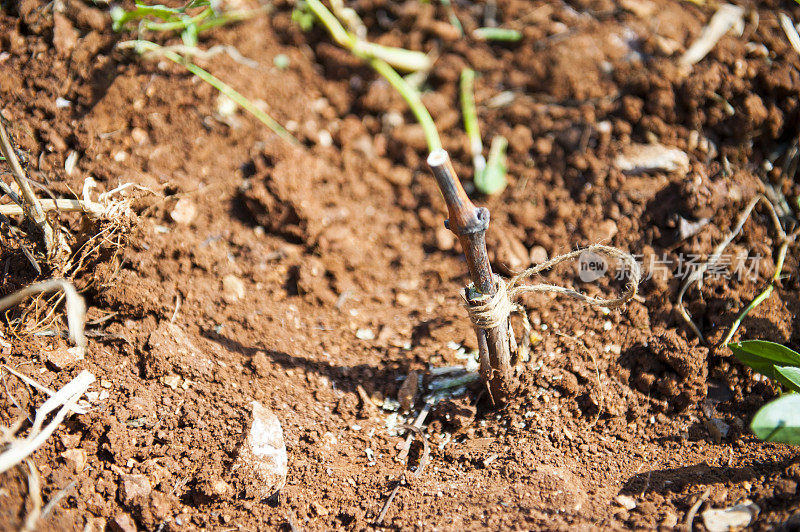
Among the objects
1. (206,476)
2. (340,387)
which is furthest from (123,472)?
(340,387)

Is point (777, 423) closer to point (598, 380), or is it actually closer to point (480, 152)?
point (598, 380)

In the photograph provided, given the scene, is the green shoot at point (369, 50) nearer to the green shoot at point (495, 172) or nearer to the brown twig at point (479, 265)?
the green shoot at point (495, 172)

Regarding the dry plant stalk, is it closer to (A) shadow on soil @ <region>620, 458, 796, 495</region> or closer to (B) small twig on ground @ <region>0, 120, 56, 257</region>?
(A) shadow on soil @ <region>620, 458, 796, 495</region>

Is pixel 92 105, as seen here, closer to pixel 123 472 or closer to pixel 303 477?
pixel 123 472

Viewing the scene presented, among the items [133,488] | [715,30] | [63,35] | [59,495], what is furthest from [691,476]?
[63,35]

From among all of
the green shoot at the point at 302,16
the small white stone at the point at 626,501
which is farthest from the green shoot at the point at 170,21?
the small white stone at the point at 626,501

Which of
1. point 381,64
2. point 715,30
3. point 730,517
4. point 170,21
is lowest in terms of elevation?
point 730,517

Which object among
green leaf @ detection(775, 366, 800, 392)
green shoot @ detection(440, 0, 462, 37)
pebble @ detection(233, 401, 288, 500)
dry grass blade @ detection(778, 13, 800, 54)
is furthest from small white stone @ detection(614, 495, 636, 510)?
green shoot @ detection(440, 0, 462, 37)
